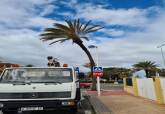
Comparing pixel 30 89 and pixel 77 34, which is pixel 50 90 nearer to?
pixel 30 89

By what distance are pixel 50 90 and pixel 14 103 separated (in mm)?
1292

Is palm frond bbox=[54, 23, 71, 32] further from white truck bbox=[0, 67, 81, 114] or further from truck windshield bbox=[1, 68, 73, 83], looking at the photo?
white truck bbox=[0, 67, 81, 114]

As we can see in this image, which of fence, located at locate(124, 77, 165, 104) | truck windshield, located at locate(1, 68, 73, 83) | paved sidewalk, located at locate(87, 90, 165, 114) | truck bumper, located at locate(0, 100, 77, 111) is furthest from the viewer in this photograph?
fence, located at locate(124, 77, 165, 104)

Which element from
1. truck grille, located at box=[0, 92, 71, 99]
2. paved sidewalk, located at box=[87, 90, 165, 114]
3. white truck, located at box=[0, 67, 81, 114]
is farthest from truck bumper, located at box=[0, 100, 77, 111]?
paved sidewalk, located at box=[87, 90, 165, 114]

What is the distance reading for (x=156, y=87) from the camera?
20.2 m

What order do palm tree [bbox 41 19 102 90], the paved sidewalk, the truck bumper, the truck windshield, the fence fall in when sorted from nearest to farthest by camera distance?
the truck bumper
the truck windshield
the paved sidewalk
the fence
palm tree [bbox 41 19 102 90]

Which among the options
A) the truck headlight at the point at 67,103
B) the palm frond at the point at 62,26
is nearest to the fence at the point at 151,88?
the truck headlight at the point at 67,103

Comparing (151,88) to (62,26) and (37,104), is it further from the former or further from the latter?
(62,26)

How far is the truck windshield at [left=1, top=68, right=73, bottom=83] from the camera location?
13461mm

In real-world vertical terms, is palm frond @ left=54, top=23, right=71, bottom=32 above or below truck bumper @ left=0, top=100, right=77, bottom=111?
above

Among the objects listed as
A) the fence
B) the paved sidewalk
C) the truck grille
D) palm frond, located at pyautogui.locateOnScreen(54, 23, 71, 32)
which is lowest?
the paved sidewalk

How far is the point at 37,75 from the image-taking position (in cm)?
1375

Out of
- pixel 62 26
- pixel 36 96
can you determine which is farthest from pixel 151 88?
pixel 62 26

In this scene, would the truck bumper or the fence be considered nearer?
the truck bumper
